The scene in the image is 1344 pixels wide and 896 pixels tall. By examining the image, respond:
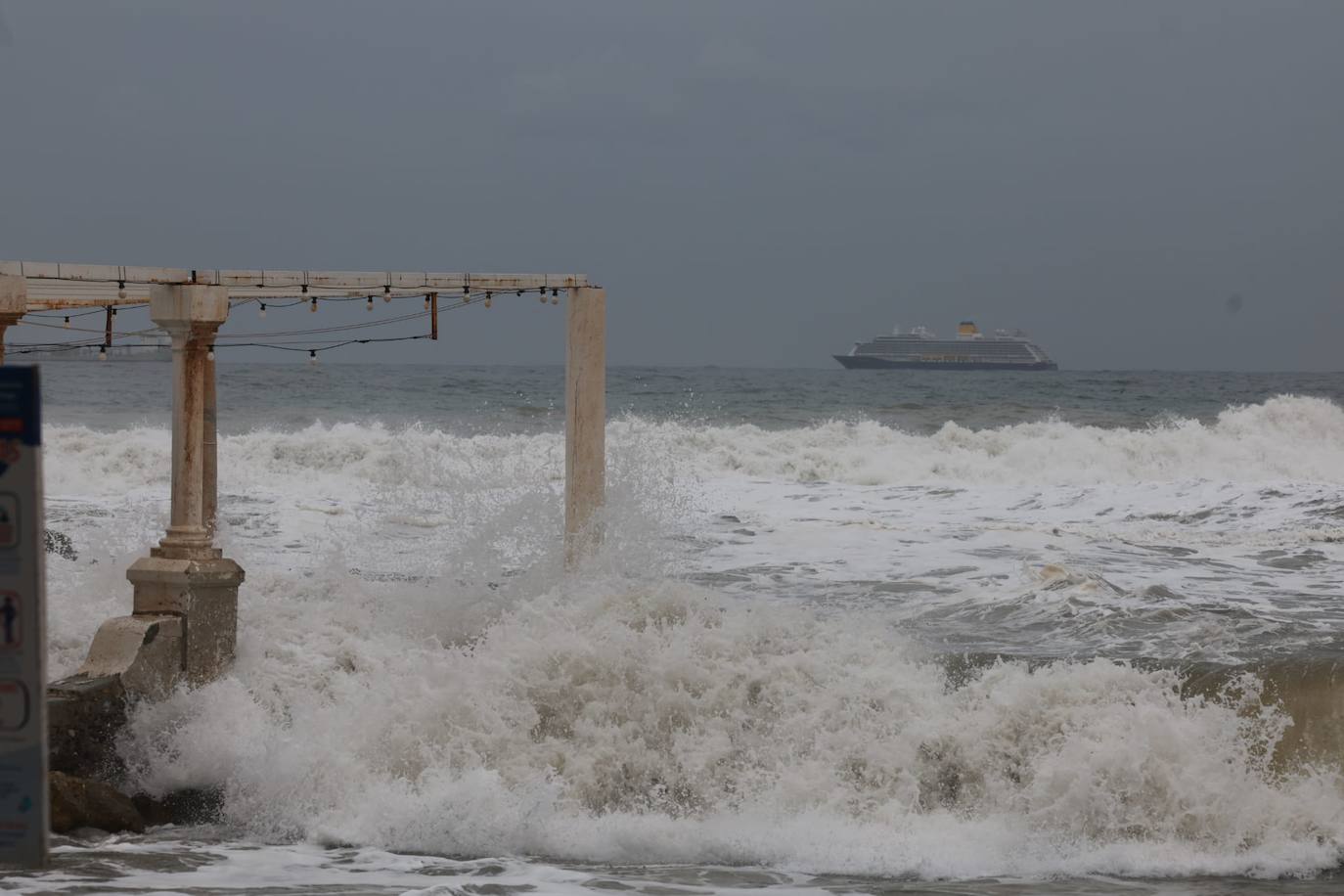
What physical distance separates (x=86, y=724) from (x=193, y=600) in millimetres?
1011

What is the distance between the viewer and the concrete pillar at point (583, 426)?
11188 millimetres

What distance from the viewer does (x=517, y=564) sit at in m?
12.5

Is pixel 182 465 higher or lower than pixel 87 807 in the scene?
higher

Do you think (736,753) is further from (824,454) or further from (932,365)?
(932,365)

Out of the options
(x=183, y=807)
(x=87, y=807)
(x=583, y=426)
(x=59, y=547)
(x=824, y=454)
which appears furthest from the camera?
(x=824, y=454)

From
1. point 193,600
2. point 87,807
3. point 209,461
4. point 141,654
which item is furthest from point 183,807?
point 209,461

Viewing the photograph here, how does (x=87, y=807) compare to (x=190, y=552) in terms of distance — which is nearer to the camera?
(x=87, y=807)

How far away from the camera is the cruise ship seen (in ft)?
300

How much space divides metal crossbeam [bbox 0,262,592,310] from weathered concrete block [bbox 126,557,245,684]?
5.69ft

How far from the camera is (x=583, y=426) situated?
1127 cm

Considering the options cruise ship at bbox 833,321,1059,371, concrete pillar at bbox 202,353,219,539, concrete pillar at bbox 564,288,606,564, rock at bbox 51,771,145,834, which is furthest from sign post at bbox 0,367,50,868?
cruise ship at bbox 833,321,1059,371

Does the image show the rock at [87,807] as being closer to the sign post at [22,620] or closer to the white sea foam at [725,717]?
the white sea foam at [725,717]

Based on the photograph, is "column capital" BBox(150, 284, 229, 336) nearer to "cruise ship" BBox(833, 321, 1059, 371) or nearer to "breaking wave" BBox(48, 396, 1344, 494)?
"breaking wave" BBox(48, 396, 1344, 494)

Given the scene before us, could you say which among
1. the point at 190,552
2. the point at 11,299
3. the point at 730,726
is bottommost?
the point at 730,726
